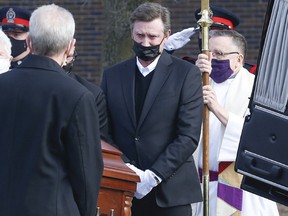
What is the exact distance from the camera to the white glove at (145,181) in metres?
6.59

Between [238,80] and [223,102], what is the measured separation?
0.20 meters

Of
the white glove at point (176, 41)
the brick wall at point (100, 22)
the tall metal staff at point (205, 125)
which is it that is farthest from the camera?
the brick wall at point (100, 22)

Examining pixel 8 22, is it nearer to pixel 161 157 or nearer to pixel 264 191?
pixel 161 157

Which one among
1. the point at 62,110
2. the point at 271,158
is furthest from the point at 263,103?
the point at 62,110

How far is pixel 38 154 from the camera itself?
16.0 feet

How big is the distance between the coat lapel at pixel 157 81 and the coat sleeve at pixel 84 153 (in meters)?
1.77

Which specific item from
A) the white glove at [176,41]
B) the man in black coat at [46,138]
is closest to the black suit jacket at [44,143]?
the man in black coat at [46,138]

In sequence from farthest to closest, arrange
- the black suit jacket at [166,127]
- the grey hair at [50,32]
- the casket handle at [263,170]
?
the black suit jacket at [166,127], the grey hair at [50,32], the casket handle at [263,170]

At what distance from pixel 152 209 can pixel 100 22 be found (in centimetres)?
769

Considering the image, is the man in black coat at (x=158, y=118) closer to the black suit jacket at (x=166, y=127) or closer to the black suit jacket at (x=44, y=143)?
the black suit jacket at (x=166, y=127)

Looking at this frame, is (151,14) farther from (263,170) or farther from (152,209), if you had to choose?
(263,170)

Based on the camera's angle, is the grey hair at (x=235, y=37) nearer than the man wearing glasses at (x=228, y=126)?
No

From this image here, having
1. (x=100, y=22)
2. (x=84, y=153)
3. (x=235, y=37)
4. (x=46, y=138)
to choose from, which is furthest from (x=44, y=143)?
(x=100, y=22)

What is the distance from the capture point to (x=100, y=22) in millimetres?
14219
